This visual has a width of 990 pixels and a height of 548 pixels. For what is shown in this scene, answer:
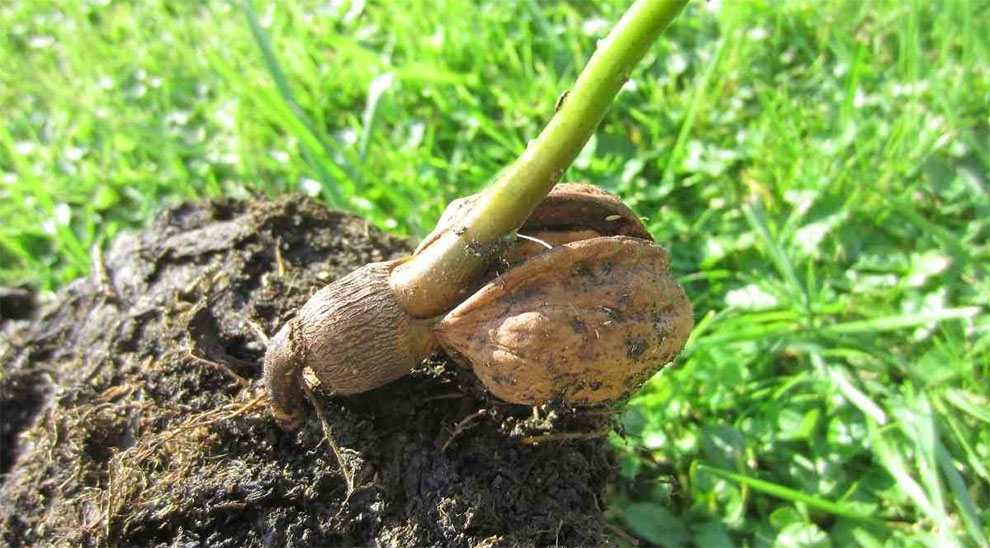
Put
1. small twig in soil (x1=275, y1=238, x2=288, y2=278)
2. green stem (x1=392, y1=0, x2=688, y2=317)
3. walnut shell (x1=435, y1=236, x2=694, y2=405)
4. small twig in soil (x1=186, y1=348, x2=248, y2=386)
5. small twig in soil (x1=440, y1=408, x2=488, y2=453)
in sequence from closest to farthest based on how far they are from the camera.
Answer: green stem (x1=392, y1=0, x2=688, y2=317) < walnut shell (x1=435, y1=236, x2=694, y2=405) < small twig in soil (x1=440, y1=408, x2=488, y2=453) < small twig in soil (x1=186, y1=348, x2=248, y2=386) < small twig in soil (x1=275, y1=238, x2=288, y2=278)

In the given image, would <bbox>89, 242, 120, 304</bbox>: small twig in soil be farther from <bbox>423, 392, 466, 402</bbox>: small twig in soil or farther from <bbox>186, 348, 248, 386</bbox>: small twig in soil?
<bbox>423, 392, 466, 402</bbox>: small twig in soil

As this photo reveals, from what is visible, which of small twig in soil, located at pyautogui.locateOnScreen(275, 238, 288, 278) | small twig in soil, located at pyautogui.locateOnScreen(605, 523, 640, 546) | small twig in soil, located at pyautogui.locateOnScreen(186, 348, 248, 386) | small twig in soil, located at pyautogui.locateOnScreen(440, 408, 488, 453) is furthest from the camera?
small twig in soil, located at pyautogui.locateOnScreen(275, 238, 288, 278)

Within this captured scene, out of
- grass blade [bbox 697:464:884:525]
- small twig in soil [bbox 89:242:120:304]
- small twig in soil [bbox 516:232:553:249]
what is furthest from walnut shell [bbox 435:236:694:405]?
small twig in soil [bbox 89:242:120:304]

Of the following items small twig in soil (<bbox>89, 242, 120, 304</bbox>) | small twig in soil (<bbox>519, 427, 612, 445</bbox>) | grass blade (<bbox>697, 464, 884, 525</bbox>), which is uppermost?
small twig in soil (<bbox>89, 242, 120, 304</bbox>)

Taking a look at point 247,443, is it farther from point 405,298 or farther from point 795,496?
point 795,496

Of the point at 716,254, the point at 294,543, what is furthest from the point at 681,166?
the point at 294,543

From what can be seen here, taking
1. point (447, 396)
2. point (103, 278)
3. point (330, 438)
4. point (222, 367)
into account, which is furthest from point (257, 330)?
point (103, 278)
